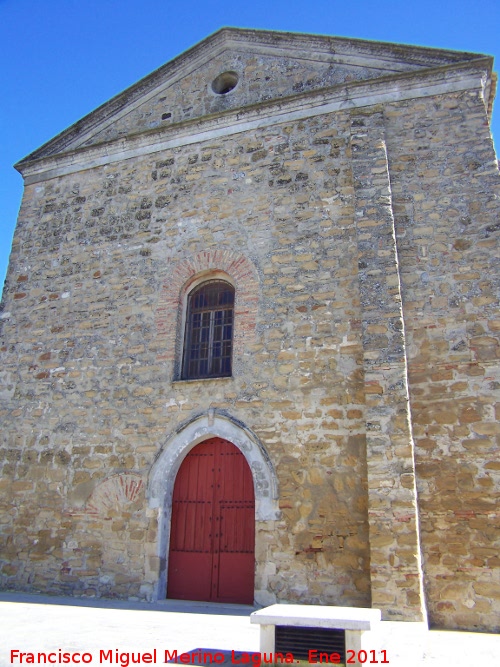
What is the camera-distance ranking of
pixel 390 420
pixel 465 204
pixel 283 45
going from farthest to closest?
pixel 283 45
pixel 465 204
pixel 390 420

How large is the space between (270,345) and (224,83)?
503cm

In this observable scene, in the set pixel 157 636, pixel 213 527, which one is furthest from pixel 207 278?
pixel 157 636

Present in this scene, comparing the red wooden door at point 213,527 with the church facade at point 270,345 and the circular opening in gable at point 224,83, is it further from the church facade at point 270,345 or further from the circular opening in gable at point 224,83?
the circular opening in gable at point 224,83

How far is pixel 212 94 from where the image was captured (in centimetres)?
953

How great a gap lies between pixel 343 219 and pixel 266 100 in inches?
99.8

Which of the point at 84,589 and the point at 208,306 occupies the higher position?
the point at 208,306

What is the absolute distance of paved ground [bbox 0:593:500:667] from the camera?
155 inches

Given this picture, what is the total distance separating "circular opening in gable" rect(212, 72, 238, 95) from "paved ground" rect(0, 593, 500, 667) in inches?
315

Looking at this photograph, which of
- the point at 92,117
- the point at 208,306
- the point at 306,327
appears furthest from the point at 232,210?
the point at 92,117

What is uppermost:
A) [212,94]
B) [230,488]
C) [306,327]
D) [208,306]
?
[212,94]

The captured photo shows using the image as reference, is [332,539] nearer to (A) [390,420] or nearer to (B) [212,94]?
(A) [390,420]

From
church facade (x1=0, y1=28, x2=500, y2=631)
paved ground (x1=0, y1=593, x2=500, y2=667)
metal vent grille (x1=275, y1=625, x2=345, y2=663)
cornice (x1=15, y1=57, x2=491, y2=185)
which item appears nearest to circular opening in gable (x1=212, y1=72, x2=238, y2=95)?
church facade (x1=0, y1=28, x2=500, y2=631)

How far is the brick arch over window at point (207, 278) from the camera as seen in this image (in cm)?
774

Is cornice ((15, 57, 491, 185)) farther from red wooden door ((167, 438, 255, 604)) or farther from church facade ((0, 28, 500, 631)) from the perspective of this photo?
red wooden door ((167, 438, 255, 604))
